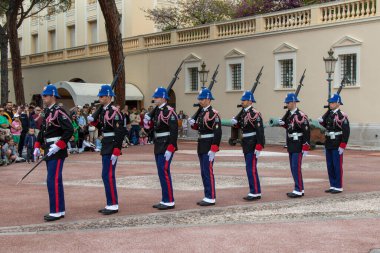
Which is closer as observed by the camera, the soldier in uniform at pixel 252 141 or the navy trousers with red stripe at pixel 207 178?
the navy trousers with red stripe at pixel 207 178

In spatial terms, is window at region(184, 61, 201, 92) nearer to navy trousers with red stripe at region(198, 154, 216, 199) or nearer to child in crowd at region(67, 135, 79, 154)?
child in crowd at region(67, 135, 79, 154)

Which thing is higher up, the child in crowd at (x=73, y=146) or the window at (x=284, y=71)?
the window at (x=284, y=71)

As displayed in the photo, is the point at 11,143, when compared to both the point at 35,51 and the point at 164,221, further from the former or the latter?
the point at 35,51

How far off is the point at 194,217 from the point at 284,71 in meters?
20.6

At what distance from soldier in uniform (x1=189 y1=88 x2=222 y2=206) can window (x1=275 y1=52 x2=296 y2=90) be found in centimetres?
1829

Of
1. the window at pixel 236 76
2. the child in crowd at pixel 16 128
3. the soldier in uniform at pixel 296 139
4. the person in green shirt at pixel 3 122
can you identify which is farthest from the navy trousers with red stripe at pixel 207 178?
the window at pixel 236 76

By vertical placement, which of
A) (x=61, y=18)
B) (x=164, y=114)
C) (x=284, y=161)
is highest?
(x=61, y=18)

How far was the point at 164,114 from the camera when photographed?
1038cm

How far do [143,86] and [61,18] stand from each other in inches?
537

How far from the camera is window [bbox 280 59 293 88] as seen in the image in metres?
28.9

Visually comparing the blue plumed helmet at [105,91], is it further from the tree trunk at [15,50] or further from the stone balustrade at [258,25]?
the tree trunk at [15,50]

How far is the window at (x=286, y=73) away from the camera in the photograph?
1137 inches

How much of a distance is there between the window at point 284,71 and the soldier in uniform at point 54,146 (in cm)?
2021

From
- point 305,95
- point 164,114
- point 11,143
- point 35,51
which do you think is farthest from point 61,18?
point 164,114
